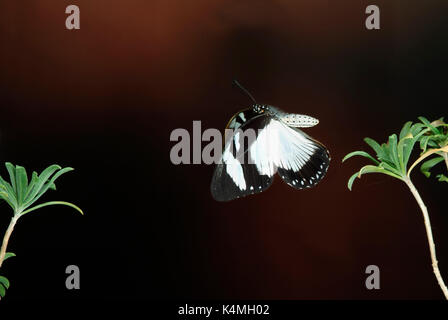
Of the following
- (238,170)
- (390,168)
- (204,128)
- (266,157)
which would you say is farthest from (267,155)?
(390,168)

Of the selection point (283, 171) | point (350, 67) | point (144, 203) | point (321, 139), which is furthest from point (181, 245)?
point (350, 67)

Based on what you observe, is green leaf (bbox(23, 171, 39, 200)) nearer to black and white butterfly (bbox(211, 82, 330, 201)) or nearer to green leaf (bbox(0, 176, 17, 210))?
green leaf (bbox(0, 176, 17, 210))

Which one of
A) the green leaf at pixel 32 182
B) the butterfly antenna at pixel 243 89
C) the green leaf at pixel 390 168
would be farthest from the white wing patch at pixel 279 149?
the green leaf at pixel 32 182

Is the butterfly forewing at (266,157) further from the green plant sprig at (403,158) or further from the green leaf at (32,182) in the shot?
the green leaf at (32,182)

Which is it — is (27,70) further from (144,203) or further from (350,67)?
(350,67)

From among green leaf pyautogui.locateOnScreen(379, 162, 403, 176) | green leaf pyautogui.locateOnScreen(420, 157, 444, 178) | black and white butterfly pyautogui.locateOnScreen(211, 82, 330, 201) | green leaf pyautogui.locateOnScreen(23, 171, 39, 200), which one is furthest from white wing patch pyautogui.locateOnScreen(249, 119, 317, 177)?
green leaf pyautogui.locateOnScreen(23, 171, 39, 200)

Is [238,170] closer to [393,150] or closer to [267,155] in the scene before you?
[267,155]
